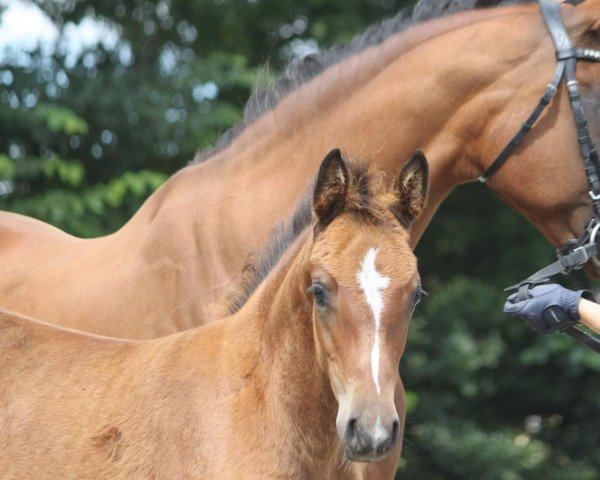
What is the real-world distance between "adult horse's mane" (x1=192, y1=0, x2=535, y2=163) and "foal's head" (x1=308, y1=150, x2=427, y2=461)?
104cm

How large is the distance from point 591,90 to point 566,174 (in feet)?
1.03

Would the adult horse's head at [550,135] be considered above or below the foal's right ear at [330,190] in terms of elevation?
below

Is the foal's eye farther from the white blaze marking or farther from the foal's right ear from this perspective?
the foal's right ear

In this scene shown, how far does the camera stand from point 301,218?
3.66 metres

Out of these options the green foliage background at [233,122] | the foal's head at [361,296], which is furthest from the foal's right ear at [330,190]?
the green foliage background at [233,122]

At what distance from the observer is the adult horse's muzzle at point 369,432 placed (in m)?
2.94

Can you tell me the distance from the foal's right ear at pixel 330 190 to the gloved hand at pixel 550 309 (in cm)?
74

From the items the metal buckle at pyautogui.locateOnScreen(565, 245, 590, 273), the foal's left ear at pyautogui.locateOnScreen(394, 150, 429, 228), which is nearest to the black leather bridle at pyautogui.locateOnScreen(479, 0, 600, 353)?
the metal buckle at pyautogui.locateOnScreen(565, 245, 590, 273)

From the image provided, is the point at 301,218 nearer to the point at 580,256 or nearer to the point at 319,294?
the point at 319,294

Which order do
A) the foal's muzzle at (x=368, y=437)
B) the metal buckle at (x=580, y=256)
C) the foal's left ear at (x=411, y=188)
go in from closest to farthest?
the foal's muzzle at (x=368, y=437)
the foal's left ear at (x=411, y=188)
the metal buckle at (x=580, y=256)

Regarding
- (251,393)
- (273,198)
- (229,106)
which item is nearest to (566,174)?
(273,198)

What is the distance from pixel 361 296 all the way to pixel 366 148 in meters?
1.07

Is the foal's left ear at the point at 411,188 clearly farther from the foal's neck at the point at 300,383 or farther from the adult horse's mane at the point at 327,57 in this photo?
the adult horse's mane at the point at 327,57

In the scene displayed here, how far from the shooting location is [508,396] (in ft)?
30.6
